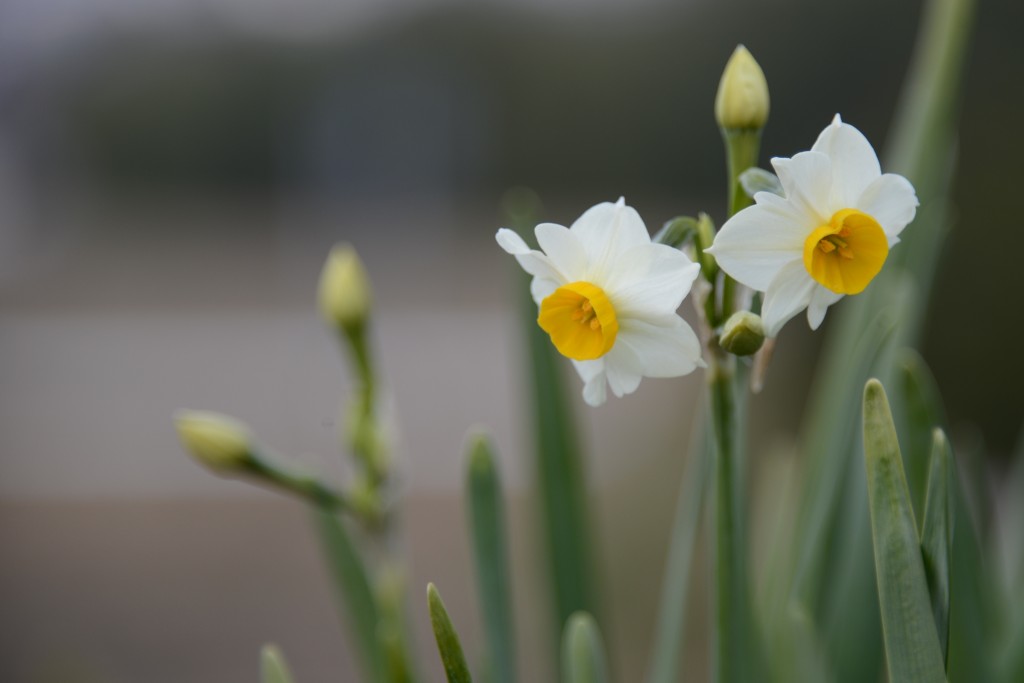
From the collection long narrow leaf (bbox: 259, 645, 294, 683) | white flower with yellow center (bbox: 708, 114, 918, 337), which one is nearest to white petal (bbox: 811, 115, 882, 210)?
white flower with yellow center (bbox: 708, 114, 918, 337)

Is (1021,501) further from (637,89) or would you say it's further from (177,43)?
(177,43)

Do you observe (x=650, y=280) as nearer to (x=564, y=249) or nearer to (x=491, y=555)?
(x=564, y=249)

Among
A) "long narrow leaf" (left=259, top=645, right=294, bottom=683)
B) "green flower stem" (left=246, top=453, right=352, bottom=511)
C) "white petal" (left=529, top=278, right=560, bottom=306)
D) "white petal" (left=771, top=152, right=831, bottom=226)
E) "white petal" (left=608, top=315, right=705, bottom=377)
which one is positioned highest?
"white petal" (left=771, top=152, right=831, bottom=226)

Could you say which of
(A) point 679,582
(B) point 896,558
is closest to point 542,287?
(B) point 896,558

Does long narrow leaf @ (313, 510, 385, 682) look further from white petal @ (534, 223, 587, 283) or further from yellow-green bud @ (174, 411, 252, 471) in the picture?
white petal @ (534, 223, 587, 283)

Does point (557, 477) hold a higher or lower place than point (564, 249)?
lower

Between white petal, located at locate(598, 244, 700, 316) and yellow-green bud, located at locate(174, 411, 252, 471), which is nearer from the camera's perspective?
white petal, located at locate(598, 244, 700, 316)

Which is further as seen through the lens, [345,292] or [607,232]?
[345,292]
